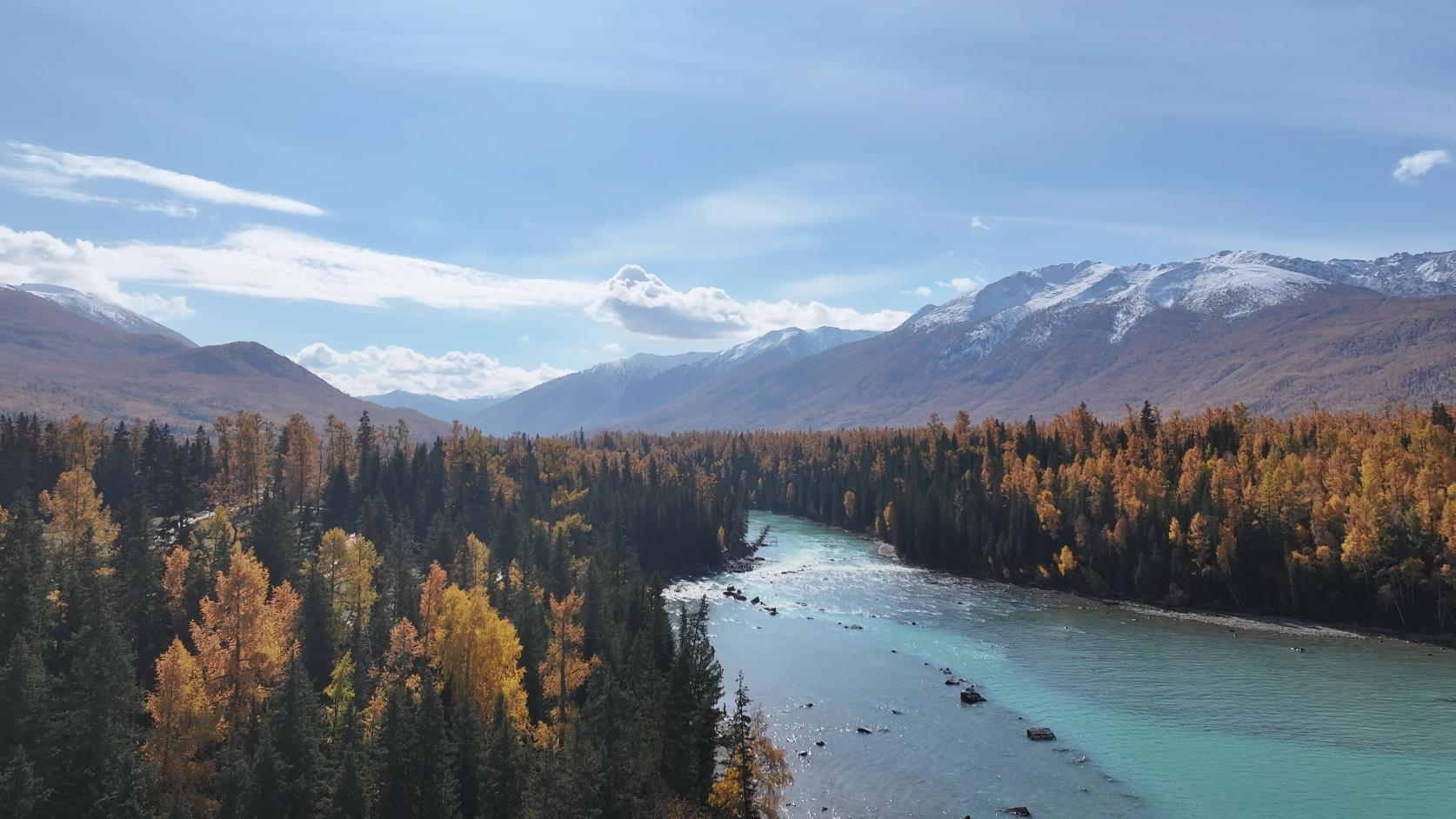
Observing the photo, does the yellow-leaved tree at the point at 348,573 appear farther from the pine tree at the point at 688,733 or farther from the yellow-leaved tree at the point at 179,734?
the pine tree at the point at 688,733

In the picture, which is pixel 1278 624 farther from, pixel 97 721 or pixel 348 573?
pixel 97 721

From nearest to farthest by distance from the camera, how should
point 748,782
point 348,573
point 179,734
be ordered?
point 748,782
point 179,734
point 348,573

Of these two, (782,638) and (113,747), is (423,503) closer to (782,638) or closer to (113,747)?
(782,638)

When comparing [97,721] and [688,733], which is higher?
[97,721]

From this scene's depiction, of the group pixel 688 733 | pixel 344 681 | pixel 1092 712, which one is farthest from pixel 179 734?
pixel 1092 712

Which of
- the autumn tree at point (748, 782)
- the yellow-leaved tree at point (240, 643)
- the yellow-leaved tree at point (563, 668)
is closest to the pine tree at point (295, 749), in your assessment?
the yellow-leaved tree at point (240, 643)

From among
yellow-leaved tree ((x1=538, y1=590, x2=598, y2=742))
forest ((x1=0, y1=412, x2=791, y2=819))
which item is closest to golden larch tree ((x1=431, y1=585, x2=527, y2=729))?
forest ((x1=0, y1=412, x2=791, y2=819))
